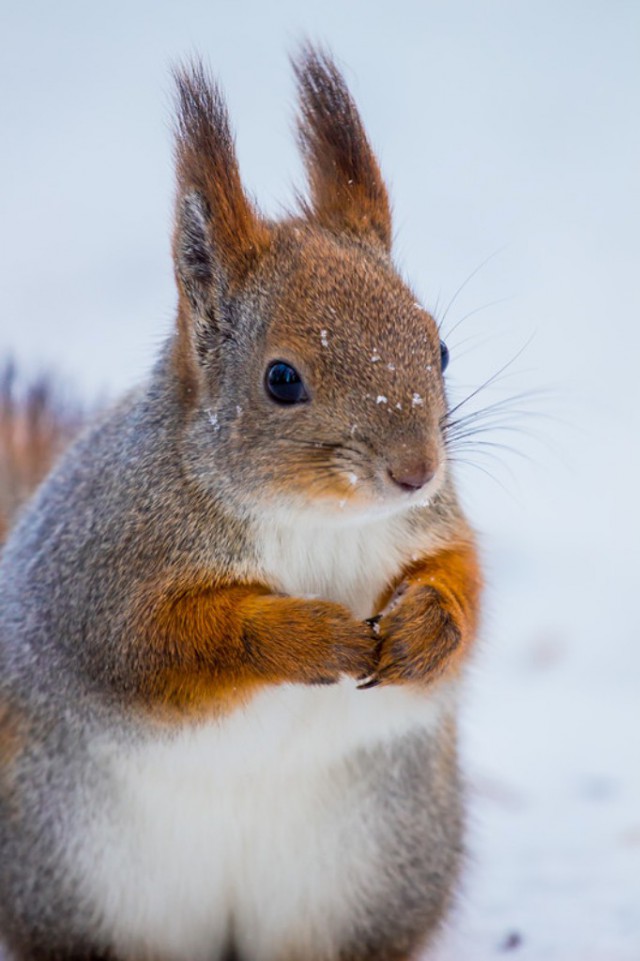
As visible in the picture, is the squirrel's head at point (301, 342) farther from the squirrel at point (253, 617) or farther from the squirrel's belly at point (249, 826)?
the squirrel's belly at point (249, 826)

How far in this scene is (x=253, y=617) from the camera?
62.4 inches

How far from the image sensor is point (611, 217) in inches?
169

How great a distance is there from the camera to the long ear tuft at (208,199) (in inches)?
64.3

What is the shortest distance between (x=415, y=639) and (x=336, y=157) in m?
0.64

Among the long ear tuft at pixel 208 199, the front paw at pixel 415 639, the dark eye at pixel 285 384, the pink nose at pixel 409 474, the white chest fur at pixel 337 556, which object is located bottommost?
the front paw at pixel 415 639

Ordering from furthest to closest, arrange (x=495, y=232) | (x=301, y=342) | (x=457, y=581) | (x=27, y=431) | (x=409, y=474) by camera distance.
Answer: (x=495, y=232) < (x=27, y=431) < (x=457, y=581) < (x=301, y=342) < (x=409, y=474)

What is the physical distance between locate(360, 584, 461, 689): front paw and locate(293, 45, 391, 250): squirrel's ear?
0.49 m

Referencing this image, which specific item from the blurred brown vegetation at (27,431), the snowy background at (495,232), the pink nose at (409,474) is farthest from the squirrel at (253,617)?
the snowy background at (495,232)

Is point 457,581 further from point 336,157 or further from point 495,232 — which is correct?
point 495,232

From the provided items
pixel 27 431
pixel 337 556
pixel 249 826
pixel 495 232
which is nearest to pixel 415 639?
pixel 337 556

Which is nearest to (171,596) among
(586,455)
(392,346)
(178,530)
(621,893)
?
(178,530)

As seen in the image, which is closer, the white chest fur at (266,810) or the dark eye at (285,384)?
the dark eye at (285,384)

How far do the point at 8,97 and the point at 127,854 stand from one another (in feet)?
9.00

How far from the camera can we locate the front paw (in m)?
1.59
